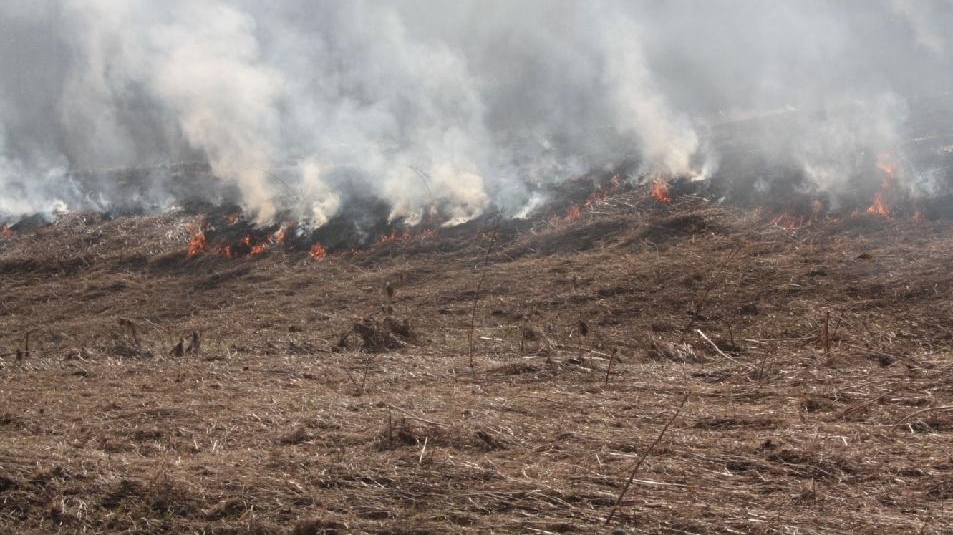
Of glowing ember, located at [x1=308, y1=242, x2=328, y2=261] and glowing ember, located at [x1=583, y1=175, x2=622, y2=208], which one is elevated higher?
glowing ember, located at [x1=583, y1=175, x2=622, y2=208]

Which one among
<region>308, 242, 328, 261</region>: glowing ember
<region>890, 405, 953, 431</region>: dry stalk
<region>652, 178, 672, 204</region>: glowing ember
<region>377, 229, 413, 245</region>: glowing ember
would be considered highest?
<region>652, 178, 672, 204</region>: glowing ember

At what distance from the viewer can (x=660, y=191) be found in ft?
57.2

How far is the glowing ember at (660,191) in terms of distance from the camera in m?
17.1

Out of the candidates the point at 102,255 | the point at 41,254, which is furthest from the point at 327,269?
the point at 41,254

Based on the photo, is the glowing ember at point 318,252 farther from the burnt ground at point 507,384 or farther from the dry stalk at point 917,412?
the dry stalk at point 917,412

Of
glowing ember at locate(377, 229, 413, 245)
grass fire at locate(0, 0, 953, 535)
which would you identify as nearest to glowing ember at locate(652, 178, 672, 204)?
grass fire at locate(0, 0, 953, 535)

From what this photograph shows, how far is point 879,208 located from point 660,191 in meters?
4.26

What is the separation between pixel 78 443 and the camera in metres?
6.31

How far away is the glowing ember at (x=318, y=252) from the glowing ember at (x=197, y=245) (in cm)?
237

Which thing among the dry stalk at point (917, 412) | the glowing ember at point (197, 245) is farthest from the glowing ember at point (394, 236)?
the dry stalk at point (917, 412)

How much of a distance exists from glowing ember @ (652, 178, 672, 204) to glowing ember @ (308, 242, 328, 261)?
6.91 m

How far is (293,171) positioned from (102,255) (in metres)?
6.76

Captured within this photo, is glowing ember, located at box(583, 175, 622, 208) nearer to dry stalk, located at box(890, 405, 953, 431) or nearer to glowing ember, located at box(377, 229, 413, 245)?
glowing ember, located at box(377, 229, 413, 245)

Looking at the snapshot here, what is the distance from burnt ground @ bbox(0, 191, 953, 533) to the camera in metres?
4.89
